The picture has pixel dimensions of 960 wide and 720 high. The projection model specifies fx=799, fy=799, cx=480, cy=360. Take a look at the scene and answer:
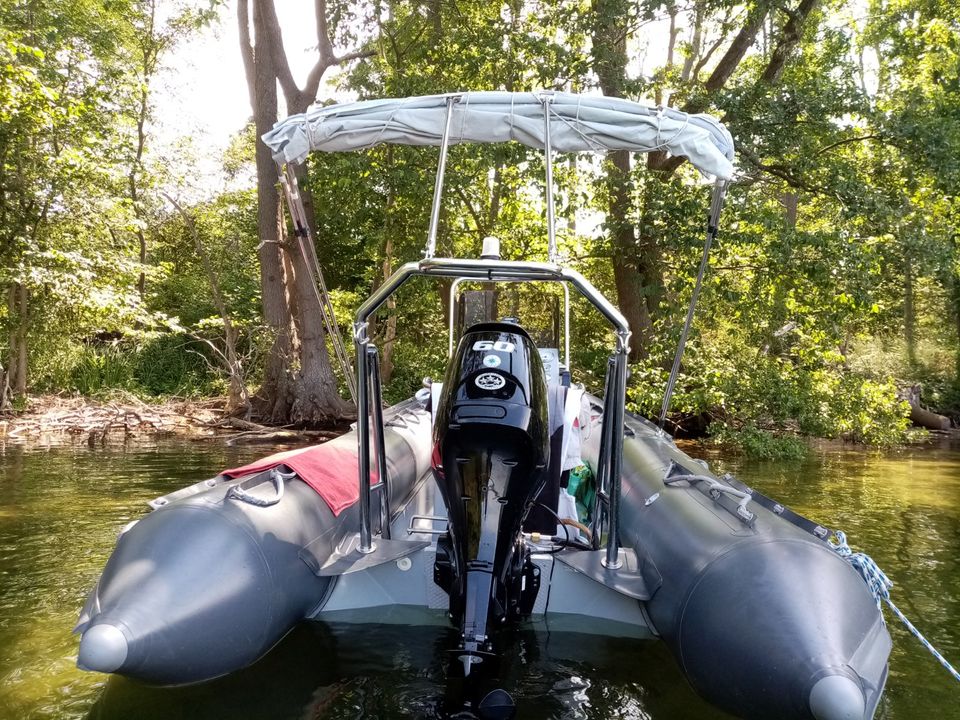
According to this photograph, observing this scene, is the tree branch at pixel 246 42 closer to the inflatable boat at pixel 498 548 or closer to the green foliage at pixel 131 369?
the green foliage at pixel 131 369

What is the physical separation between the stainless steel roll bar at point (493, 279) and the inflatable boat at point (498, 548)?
1 centimetres

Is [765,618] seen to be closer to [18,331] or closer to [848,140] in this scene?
[848,140]

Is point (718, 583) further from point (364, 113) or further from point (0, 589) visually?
point (0, 589)

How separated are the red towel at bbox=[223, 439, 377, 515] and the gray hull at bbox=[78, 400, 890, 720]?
80mm

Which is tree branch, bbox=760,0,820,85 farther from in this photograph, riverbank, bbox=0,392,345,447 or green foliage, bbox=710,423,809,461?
riverbank, bbox=0,392,345,447

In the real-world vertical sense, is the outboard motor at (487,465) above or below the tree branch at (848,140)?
below

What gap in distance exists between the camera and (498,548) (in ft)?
9.04

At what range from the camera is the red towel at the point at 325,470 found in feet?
12.0

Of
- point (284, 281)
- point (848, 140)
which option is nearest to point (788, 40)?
point (848, 140)

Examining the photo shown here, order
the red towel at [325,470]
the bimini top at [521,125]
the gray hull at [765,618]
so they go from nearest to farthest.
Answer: the gray hull at [765,618] → the red towel at [325,470] → the bimini top at [521,125]

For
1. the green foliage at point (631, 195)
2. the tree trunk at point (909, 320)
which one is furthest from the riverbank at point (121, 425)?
the tree trunk at point (909, 320)

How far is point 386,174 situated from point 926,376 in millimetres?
12437

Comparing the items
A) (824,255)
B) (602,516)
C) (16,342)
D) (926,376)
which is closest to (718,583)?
Answer: (602,516)

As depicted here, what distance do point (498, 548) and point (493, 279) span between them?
3.60 feet
